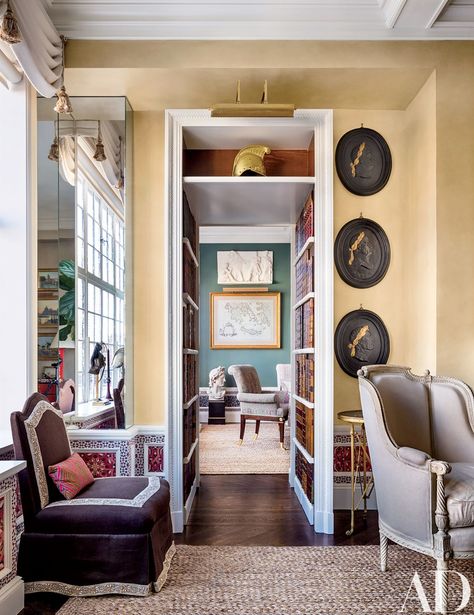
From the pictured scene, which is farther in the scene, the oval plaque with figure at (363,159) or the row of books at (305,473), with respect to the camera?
the oval plaque with figure at (363,159)

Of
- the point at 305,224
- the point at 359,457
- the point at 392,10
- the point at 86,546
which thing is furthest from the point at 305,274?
the point at 86,546

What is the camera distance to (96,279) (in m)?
3.44

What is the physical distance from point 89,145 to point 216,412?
16.8 feet

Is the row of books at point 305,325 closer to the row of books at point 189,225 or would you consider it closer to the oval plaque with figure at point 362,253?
the oval plaque with figure at point 362,253

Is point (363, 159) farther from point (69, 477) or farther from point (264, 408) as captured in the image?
point (264, 408)

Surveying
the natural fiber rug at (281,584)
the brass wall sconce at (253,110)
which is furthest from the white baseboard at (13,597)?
the brass wall sconce at (253,110)

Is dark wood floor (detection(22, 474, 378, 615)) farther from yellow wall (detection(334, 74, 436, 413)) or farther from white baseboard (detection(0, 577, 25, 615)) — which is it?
yellow wall (detection(334, 74, 436, 413))

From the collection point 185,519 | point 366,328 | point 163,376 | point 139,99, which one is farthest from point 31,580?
point 139,99

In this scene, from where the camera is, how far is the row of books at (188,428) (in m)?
3.56

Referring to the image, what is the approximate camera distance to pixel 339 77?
3318 millimetres

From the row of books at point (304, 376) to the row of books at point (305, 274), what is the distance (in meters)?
0.49

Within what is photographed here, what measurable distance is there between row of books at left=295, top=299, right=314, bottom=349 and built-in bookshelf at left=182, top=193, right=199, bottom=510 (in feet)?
2.79

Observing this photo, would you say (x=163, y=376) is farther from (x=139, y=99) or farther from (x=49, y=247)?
(x=139, y=99)

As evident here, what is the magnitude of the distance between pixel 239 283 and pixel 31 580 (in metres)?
6.34
